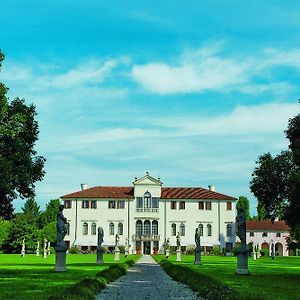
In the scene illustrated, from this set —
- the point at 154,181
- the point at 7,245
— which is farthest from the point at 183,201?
the point at 7,245

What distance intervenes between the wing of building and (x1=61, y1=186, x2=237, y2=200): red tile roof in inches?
6.3

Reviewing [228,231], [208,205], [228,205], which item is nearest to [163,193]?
[208,205]

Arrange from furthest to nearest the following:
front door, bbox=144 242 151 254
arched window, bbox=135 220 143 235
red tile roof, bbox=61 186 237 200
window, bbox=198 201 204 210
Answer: red tile roof, bbox=61 186 237 200
window, bbox=198 201 204 210
arched window, bbox=135 220 143 235
front door, bbox=144 242 151 254

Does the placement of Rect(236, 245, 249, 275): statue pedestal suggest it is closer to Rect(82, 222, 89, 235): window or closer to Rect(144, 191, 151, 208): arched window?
Rect(144, 191, 151, 208): arched window

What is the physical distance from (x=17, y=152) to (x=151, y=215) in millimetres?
72294

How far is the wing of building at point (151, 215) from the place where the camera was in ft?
330

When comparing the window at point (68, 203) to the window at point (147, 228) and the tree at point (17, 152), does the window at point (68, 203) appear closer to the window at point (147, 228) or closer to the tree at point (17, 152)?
the window at point (147, 228)

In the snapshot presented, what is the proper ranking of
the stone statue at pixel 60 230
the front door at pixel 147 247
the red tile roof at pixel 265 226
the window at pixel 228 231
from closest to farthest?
the stone statue at pixel 60 230, the front door at pixel 147 247, the window at pixel 228 231, the red tile roof at pixel 265 226

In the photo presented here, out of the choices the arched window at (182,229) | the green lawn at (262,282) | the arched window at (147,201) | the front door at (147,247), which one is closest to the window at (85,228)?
the front door at (147,247)

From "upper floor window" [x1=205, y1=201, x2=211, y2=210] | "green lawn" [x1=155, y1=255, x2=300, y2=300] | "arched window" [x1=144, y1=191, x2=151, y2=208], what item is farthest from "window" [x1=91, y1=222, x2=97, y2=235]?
"green lawn" [x1=155, y1=255, x2=300, y2=300]

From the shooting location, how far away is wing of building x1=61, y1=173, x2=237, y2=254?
100625 mm

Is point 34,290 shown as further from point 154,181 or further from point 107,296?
point 154,181

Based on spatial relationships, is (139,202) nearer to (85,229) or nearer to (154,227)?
(154,227)

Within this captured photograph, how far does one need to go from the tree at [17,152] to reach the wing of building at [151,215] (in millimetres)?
68275
